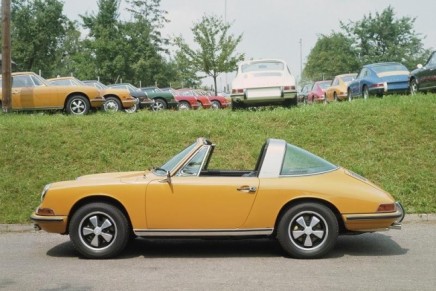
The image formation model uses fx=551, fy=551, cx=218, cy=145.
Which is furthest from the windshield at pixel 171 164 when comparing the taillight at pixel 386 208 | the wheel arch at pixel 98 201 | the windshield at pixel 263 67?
the windshield at pixel 263 67

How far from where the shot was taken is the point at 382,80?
17531 millimetres

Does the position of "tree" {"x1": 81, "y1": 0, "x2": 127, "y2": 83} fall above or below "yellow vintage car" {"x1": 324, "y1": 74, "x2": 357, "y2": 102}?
above

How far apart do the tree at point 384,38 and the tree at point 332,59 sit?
2.55 feet

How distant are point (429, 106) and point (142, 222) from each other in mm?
8558

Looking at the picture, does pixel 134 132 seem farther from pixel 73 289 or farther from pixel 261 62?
pixel 73 289

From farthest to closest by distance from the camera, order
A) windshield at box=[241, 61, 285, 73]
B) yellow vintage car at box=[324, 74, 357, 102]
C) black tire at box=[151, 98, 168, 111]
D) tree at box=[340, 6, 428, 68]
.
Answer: tree at box=[340, 6, 428, 68] < black tire at box=[151, 98, 168, 111] < yellow vintage car at box=[324, 74, 357, 102] < windshield at box=[241, 61, 285, 73]

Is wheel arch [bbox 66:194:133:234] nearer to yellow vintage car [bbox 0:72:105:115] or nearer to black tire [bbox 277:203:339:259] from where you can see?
black tire [bbox 277:203:339:259]

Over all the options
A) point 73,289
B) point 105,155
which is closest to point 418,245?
point 73,289

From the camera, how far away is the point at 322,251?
20.0 feet

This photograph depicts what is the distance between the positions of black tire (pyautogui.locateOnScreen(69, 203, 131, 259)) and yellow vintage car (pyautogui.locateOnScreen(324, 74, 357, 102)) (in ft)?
53.2

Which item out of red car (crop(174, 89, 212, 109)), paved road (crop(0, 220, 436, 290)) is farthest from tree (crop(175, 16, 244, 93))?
paved road (crop(0, 220, 436, 290))

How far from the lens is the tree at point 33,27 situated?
2208 inches

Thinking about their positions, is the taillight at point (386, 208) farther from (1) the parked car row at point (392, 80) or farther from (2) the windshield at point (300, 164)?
(1) the parked car row at point (392, 80)

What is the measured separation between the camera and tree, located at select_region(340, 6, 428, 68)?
49.0 m
